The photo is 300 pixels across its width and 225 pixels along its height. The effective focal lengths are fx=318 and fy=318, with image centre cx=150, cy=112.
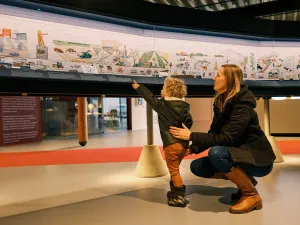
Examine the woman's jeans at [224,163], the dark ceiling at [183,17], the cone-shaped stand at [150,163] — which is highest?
the dark ceiling at [183,17]

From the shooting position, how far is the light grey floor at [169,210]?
6.13 ft

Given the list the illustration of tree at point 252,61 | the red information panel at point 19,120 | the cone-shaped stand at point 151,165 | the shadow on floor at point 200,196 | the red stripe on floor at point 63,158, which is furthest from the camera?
the red information panel at point 19,120

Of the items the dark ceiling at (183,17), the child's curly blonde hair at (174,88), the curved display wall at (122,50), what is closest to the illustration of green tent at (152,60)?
the curved display wall at (122,50)

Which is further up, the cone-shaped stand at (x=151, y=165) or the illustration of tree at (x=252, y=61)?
the illustration of tree at (x=252, y=61)

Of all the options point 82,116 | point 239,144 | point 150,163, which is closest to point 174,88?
point 239,144

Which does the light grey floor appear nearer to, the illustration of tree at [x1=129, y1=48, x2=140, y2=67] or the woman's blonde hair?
the woman's blonde hair

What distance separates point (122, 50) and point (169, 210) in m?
1.29

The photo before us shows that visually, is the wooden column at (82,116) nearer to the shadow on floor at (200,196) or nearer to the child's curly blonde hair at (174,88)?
the shadow on floor at (200,196)

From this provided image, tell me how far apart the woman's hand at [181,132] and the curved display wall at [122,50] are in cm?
65

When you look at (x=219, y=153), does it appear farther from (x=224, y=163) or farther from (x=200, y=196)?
(x=200, y=196)

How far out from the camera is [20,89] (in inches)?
77.7

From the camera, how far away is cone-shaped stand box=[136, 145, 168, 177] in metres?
3.18

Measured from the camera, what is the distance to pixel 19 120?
756 centimetres

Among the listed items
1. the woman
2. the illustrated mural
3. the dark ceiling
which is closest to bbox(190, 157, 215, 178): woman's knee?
the woman
